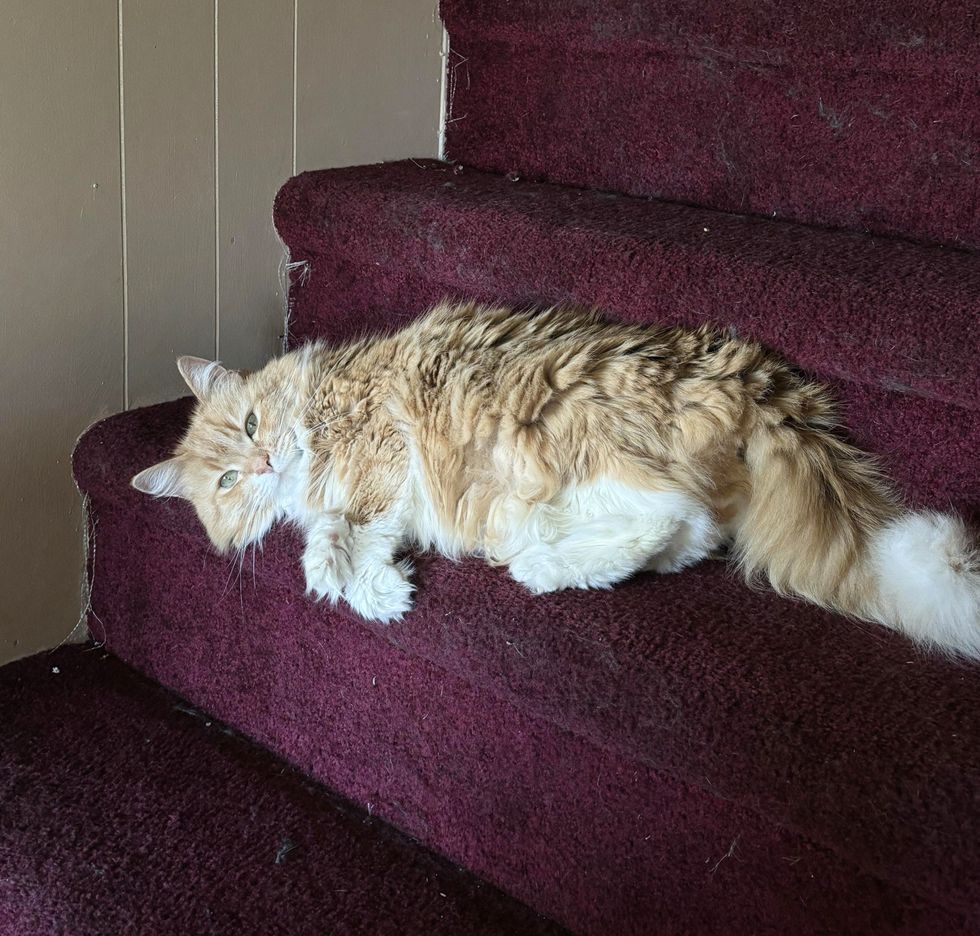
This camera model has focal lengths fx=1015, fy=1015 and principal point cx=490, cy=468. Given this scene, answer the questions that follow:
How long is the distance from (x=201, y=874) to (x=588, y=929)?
1.71 feet

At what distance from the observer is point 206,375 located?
1.67m

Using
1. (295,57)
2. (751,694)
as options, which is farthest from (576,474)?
(295,57)

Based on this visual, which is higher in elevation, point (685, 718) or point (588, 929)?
point (685, 718)

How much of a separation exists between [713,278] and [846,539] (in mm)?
372

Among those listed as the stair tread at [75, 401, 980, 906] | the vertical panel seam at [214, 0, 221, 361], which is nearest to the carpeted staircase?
the stair tread at [75, 401, 980, 906]

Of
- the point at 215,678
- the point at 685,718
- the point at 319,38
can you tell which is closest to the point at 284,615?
the point at 215,678

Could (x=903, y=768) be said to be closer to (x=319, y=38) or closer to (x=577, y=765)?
(x=577, y=765)

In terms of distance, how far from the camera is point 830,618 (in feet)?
3.88

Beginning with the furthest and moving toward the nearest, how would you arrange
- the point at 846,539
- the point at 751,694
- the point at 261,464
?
the point at 261,464 < the point at 846,539 < the point at 751,694

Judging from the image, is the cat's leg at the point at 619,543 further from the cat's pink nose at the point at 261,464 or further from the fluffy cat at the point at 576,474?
the cat's pink nose at the point at 261,464

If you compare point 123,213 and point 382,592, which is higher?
point 123,213

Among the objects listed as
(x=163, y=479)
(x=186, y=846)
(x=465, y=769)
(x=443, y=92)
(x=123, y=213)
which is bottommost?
(x=186, y=846)

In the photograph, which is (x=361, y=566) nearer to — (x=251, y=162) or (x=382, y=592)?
(x=382, y=592)

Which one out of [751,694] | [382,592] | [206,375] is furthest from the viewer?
[206,375]
